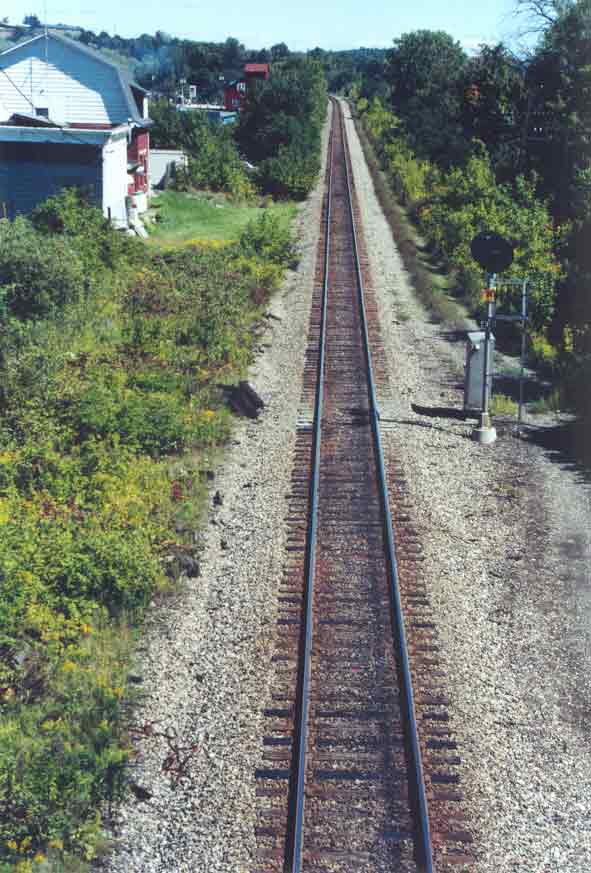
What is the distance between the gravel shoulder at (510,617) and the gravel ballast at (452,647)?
2cm

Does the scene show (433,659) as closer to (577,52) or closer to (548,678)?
(548,678)

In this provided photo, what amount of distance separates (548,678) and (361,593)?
222 cm

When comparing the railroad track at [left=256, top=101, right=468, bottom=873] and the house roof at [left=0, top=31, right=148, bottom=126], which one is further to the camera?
the house roof at [left=0, top=31, right=148, bottom=126]

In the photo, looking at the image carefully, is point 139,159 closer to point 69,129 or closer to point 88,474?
point 69,129

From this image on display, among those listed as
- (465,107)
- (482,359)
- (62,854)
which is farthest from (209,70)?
(62,854)

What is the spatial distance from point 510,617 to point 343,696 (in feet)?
7.95

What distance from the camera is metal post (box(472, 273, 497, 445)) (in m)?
15.8

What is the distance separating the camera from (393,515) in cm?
1273

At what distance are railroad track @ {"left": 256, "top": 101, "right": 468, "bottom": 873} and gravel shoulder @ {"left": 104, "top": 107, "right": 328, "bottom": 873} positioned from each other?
189 millimetres

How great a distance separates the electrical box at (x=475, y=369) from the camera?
16.5 meters

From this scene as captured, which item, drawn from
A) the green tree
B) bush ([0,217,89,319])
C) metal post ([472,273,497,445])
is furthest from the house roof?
metal post ([472,273,497,445])

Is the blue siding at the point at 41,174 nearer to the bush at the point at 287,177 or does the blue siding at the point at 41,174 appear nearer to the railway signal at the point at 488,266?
the bush at the point at 287,177

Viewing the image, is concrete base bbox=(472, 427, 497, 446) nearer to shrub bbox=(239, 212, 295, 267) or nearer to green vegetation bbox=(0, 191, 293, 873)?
green vegetation bbox=(0, 191, 293, 873)

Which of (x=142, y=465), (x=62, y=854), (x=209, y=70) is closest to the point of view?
(x=62, y=854)
